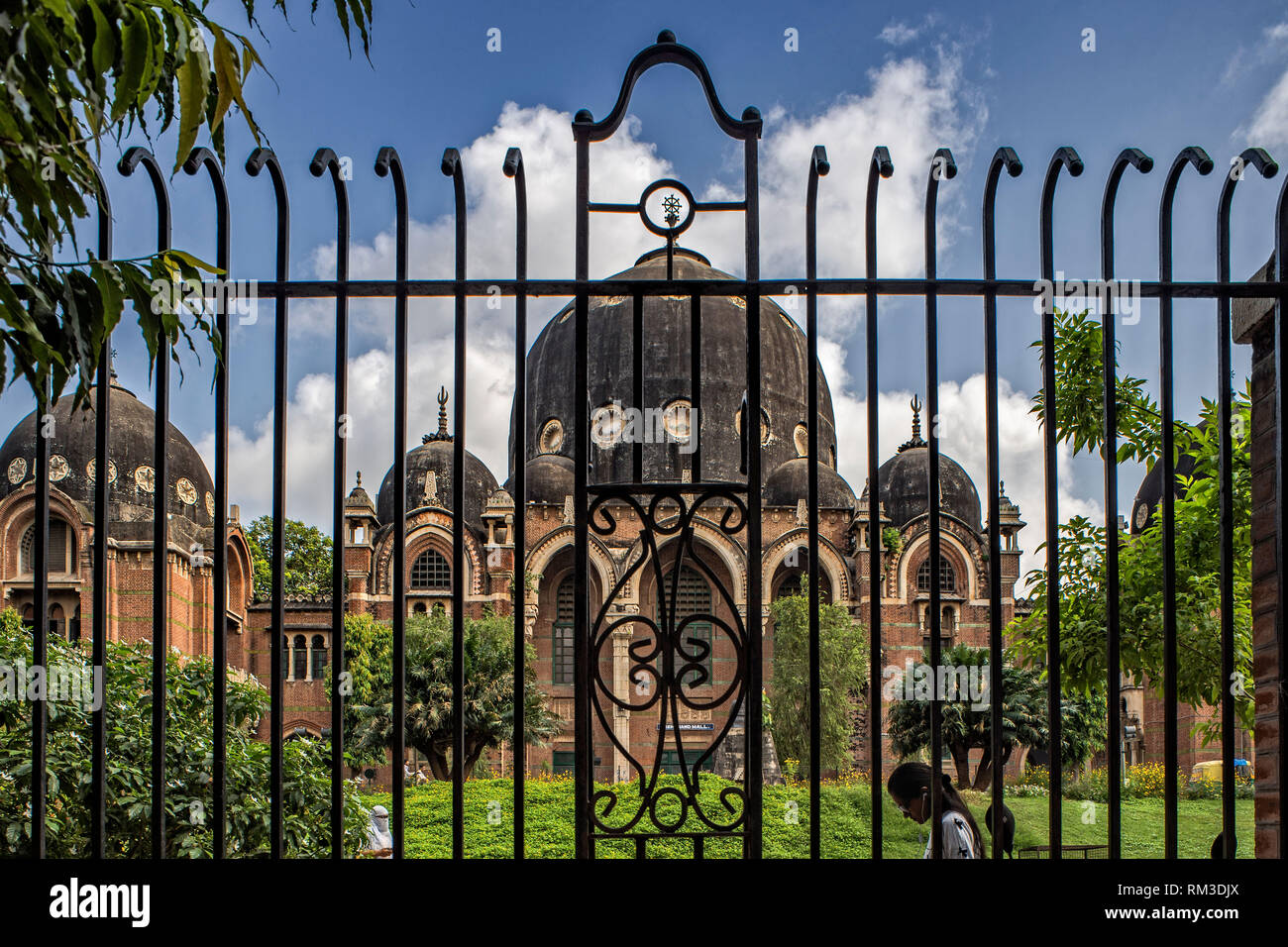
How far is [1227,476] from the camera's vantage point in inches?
96.0

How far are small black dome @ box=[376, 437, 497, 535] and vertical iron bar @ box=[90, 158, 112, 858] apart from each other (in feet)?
78.8

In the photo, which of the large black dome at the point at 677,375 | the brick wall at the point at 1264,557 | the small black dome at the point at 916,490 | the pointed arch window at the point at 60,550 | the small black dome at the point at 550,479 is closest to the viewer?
the brick wall at the point at 1264,557

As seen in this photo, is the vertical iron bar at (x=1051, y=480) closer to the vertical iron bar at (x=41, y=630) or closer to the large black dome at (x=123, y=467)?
the vertical iron bar at (x=41, y=630)

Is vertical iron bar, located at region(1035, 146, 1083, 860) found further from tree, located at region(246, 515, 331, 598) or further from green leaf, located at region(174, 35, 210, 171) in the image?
tree, located at region(246, 515, 331, 598)

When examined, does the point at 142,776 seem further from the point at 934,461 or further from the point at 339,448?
the point at 934,461

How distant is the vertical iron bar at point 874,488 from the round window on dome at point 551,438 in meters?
27.1

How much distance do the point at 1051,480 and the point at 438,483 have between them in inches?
1030

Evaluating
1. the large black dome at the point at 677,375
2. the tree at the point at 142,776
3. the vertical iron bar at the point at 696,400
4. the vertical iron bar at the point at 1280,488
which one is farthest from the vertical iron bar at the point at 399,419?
the large black dome at the point at 677,375

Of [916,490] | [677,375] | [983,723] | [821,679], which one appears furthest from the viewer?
[916,490]

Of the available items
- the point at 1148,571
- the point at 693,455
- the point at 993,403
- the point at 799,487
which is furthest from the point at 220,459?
the point at 799,487

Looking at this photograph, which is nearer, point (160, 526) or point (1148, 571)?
point (160, 526)

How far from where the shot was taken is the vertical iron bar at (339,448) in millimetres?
2350
